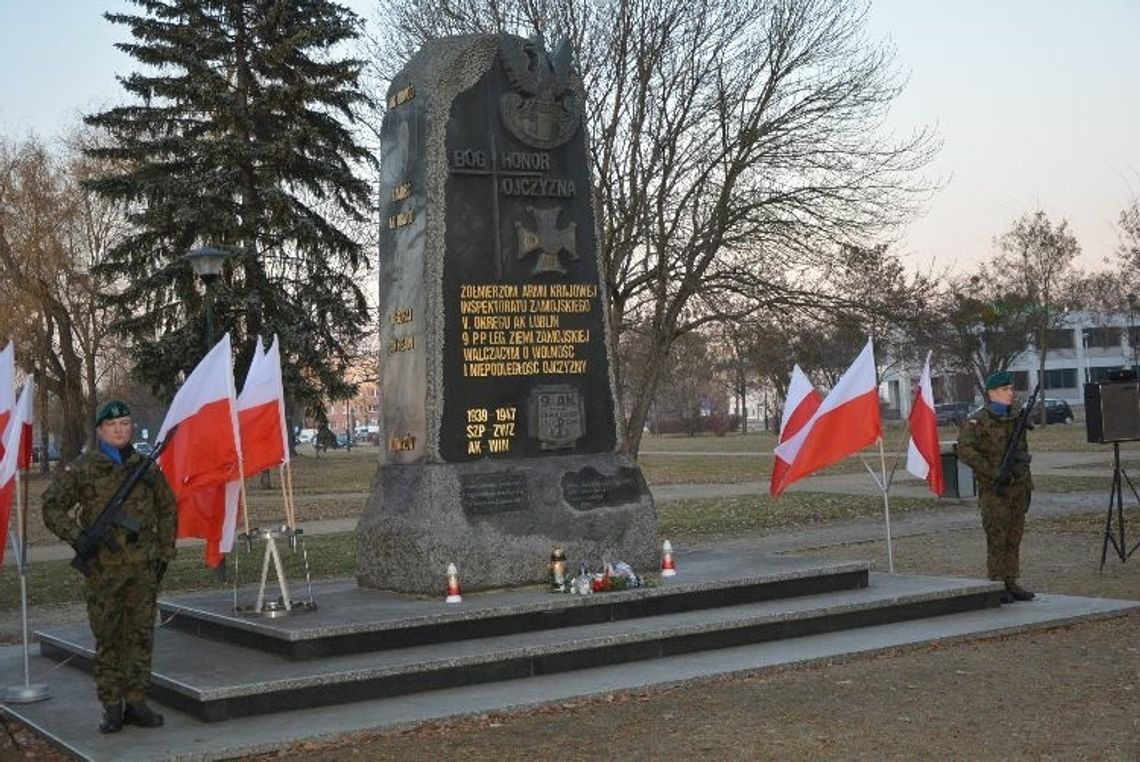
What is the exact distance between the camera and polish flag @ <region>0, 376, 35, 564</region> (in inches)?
328

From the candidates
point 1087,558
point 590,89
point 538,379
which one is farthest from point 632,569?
point 590,89

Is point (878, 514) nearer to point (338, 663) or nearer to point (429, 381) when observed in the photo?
point (429, 381)

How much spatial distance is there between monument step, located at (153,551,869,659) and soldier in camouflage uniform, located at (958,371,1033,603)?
1.19 metres

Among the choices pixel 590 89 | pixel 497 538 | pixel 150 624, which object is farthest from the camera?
pixel 590 89

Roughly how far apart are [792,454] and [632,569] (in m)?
2.10

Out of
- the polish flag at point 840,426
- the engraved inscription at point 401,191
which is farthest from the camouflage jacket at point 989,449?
the engraved inscription at point 401,191

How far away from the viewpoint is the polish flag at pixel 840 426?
469 inches

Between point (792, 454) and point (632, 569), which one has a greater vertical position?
point (792, 454)

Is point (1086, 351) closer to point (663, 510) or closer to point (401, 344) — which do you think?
point (663, 510)

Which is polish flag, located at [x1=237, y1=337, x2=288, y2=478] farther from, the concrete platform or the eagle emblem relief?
the eagle emblem relief

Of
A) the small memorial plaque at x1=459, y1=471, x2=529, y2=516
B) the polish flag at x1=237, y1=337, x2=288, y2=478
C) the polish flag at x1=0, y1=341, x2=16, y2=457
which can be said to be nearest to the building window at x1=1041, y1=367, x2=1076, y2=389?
the small memorial plaque at x1=459, y1=471, x2=529, y2=516

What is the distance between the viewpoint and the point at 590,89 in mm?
27781

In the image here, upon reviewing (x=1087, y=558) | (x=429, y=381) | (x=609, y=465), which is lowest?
(x=1087, y=558)

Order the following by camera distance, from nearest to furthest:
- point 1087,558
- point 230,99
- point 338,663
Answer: point 338,663 < point 1087,558 < point 230,99
